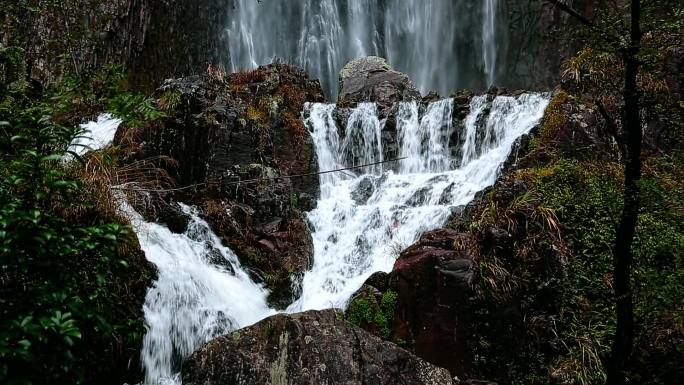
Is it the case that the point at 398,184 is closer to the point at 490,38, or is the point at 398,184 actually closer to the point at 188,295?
the point at 188,295

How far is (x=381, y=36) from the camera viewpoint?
2116 centimetres

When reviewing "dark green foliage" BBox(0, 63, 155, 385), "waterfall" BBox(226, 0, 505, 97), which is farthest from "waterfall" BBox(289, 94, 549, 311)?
"waterfall" BBox(226, 0, 505, 97)

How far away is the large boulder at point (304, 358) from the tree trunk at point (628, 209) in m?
2.02

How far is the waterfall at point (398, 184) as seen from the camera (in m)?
8.36

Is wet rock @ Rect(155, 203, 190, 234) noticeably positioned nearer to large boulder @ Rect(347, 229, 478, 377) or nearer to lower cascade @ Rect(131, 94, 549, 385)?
lower cascade @ Rect(131, 94, 549, 385)

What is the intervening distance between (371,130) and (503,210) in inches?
210

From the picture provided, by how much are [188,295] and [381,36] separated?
16.9m

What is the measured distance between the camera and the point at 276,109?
36.9ft

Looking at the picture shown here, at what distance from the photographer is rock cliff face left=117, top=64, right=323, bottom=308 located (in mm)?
7988

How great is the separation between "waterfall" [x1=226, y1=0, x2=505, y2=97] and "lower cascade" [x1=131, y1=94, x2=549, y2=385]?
838 cm

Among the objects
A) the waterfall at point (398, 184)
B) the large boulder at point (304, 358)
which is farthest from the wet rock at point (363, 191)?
the large boulder at point (304, 358)

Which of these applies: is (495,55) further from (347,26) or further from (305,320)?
(305,320)

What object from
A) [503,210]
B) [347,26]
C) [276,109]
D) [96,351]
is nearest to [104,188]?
[96,351]

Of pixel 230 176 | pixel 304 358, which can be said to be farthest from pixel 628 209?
pixel 230 176
